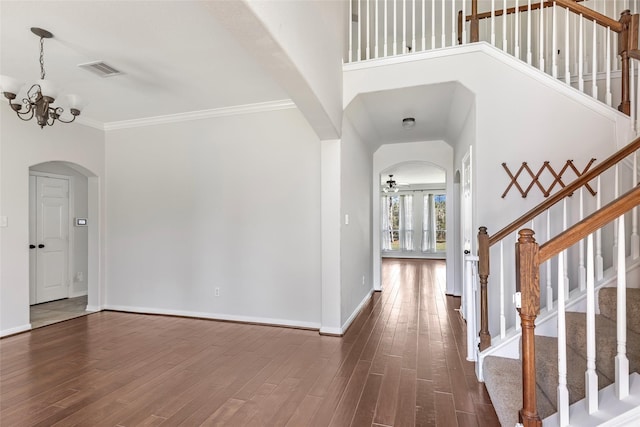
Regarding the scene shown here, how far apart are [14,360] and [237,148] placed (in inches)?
123

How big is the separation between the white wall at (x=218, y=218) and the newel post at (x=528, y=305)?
2596 mm

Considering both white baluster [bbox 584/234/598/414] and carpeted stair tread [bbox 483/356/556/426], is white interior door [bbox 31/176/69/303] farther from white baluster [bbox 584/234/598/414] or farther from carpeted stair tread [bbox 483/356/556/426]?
white baluster [bbox 584/234/598/414]

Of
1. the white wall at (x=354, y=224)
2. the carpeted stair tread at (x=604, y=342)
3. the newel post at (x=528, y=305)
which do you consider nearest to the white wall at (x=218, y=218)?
the white wall at (x=354, y=224)

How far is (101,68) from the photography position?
314 cm

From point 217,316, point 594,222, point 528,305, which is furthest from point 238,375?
point 594,222

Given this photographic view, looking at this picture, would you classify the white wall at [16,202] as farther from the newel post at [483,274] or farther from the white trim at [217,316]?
the newel post at [483,274]

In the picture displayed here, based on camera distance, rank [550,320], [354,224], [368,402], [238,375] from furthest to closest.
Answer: [354,224], [238,375], [550,320], [368,402]

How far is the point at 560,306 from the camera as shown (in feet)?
4.76

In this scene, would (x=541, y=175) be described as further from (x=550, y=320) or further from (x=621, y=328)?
(x=621, y=328)

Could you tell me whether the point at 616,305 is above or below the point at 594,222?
below

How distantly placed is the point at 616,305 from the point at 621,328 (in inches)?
40.2

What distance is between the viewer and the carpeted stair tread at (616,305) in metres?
2.01

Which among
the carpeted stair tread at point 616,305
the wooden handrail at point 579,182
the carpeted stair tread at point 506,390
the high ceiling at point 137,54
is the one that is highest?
the high ceiling at point 137,54

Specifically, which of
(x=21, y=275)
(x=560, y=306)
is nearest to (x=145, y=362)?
(x=21, y=275)
